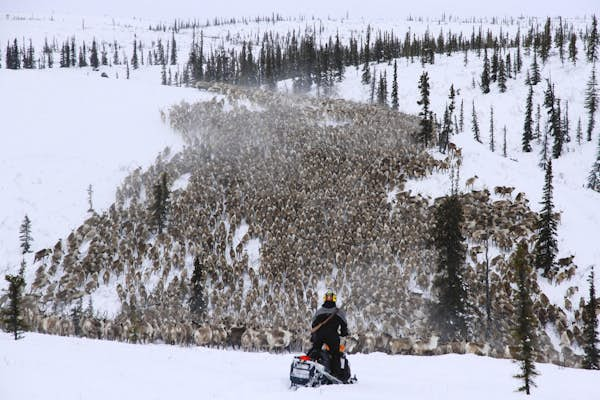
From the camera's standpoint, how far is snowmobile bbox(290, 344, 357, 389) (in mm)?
8334

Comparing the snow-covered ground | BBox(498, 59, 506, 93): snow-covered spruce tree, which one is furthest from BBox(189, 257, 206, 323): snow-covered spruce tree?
BBox(498, 59, 506, 93): snow-covered spruce tree

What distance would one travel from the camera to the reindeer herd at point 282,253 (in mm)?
20594

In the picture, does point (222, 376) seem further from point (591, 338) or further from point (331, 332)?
point (591, 338)

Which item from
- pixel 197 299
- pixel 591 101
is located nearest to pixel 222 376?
pixel 197 299

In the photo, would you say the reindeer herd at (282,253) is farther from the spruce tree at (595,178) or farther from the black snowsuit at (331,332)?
the spruce tree at (595,178)

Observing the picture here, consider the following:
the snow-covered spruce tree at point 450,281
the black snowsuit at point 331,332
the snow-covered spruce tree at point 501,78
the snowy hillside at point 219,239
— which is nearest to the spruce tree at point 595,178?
the snowy hillside at point 219,239

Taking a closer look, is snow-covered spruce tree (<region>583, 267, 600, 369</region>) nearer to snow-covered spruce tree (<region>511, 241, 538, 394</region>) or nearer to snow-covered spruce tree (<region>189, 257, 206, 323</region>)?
snow-covered spruce tree (<region>511, 241, 538, 394</region>)

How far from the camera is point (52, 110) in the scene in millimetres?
47094

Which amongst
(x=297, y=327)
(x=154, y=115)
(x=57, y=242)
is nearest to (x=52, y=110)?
(x=154, y=115)

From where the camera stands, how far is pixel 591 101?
265ft

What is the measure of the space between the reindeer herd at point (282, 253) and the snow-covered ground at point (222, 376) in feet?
16.9

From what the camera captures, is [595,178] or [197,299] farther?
[595,178]

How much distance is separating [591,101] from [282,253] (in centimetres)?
8115

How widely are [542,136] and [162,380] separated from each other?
9142cm
